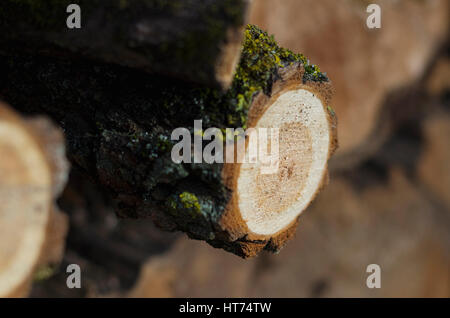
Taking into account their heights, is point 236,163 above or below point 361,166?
below

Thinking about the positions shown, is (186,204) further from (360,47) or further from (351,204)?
(351,204)

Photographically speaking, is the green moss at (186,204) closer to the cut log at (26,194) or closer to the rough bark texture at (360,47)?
the cut log at (26,194)

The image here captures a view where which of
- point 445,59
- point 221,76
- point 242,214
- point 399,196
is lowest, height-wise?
point 242,214

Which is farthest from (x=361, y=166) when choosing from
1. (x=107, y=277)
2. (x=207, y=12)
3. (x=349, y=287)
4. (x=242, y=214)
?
(x=207, y=12)

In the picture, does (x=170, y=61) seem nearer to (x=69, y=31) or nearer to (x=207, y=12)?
(x=207, y=12)

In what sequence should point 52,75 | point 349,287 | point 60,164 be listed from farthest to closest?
point 349,287
point 52,75
point 60,164

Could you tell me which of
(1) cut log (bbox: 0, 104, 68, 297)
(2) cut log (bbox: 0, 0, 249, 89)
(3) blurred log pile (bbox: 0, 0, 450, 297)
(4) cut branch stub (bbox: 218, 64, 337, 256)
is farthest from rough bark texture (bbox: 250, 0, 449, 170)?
(1) cut log (bbox: 0, 104, 68, 297)
